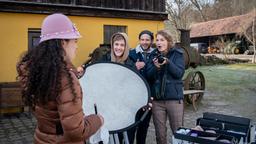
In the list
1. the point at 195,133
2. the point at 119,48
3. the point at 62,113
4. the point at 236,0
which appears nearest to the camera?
the point at 62,113

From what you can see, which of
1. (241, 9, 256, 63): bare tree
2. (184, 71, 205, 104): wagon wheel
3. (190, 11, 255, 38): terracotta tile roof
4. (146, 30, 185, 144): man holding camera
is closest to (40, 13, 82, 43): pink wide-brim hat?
(146, 30, 185, 144): man holding camera

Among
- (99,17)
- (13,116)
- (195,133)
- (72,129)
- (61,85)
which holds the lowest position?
(13,116)

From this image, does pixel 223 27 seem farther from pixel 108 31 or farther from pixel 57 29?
pixel 57 29

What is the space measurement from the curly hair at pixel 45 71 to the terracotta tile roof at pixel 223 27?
34.1m

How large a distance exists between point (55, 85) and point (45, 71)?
103 millimetres

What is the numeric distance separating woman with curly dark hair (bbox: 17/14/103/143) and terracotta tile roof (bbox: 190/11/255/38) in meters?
34.0

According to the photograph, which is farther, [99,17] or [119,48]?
[99,17]

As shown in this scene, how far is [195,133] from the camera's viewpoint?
10.3 ft

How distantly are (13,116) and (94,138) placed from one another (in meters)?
6.13

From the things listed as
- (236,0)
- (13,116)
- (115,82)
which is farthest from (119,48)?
(236,0)

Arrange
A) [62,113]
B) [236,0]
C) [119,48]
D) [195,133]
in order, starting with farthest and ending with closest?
[236,0]
[119,48]
[195,133]
[62,113]

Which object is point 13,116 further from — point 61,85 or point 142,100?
point 61,85

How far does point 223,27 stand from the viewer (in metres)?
43.2

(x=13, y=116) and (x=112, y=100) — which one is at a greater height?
(x=112, y=100)
